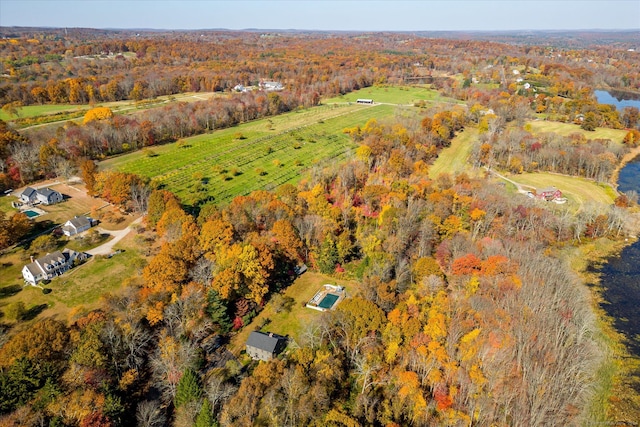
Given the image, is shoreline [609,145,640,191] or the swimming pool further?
shoreline [609,145,640,191]

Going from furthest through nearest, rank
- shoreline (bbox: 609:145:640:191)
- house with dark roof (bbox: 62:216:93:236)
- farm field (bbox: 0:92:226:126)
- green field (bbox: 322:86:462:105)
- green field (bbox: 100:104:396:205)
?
green field (bbox: 322:86:462:105) → farm field (bbox: 0:92:226:126) → shoreline (bbox: 609:145:640:191) → green field (bbox: 100:104:396:205) → house with dark roof (bbox: 62:216:93:236)

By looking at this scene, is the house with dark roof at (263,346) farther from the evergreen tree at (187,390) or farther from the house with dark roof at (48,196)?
the house with dark roof at (48,196)

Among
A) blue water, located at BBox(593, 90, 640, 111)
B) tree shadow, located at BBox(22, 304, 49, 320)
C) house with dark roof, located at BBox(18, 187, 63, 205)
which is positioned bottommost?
tree shadow, located at BBox(22, 304, 49, 320)

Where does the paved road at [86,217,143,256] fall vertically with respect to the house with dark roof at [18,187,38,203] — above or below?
below

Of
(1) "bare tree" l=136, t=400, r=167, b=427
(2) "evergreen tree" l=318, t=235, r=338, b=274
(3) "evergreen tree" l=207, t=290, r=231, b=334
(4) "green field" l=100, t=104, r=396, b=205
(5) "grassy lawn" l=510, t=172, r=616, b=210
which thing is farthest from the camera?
(4) "green field" l=100, t=104, r=396, b=205

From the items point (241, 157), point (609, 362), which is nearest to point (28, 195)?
point (241, 157)

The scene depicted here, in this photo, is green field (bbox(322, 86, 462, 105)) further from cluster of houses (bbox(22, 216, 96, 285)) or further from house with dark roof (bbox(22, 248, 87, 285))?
house with dark roof (bbox(22, 248, 87, 285))

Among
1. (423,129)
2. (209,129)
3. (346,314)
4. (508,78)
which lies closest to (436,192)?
(346,314)

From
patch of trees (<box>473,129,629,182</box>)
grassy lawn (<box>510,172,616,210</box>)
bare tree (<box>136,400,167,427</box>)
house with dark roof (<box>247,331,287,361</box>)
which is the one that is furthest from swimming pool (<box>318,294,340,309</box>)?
patch of trees (<box>473,129,629,182</box>)

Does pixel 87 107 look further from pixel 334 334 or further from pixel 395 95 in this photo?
pixel 334 334
